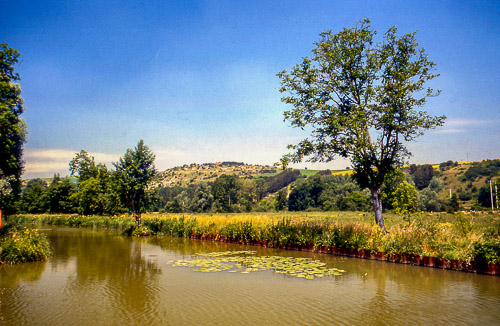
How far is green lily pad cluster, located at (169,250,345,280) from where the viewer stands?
11023 millimetres

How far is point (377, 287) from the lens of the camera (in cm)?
906

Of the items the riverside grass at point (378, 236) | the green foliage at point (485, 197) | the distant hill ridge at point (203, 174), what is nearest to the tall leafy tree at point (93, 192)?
the riverside grass at point (378, 236)

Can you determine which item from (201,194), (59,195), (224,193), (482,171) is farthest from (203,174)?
(482,171)

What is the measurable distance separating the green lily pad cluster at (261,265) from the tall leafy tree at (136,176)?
15601mm

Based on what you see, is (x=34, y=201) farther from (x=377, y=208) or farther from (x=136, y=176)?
(x=377, y=208)

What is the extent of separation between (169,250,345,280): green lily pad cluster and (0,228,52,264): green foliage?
19.3 feet

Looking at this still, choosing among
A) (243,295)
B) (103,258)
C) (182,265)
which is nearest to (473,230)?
(243,295)

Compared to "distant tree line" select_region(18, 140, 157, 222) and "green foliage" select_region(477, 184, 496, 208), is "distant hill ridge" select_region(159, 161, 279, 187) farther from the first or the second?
"green foliage" select_region(477, 184, 496, 208)

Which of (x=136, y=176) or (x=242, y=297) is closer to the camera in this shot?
(x=242, y=297)

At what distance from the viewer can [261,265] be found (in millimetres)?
12469

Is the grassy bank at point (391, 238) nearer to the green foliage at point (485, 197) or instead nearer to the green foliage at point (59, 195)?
the green foliage at point (59, 195)

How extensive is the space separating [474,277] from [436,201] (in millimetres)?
52754

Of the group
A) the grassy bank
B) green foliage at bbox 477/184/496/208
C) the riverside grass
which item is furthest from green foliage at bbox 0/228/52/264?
green foliage at bbox 477/184/496/208

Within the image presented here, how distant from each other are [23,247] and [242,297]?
1033cm
